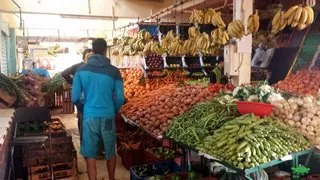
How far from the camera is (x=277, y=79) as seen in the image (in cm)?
650

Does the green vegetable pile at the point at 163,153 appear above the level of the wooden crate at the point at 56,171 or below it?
above

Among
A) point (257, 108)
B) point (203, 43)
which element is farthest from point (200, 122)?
point (203, 43)

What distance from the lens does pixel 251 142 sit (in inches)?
99.1

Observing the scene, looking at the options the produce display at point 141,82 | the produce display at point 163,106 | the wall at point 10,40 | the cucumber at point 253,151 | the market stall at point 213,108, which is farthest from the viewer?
the wall at point 10,40

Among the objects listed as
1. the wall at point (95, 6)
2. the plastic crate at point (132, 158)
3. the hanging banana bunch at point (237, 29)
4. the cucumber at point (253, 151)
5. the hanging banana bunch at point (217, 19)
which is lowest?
the plastic crate at point (132, 158)

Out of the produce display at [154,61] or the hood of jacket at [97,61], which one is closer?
the hood of jacket at [97,61]

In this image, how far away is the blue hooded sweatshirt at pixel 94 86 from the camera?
3752 millimetres

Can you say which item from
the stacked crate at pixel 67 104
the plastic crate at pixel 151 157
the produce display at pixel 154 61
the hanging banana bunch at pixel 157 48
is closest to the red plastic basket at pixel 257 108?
the plastic crate at pixel 151 157

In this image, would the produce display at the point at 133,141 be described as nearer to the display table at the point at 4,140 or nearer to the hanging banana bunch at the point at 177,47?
the hanging banana bunch at the point at 177,47

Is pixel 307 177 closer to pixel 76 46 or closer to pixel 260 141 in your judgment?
pixel 260 141

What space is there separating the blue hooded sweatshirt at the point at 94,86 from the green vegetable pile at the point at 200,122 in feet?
3.00

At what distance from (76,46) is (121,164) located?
53.3 feet

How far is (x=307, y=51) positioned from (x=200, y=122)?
146 inches

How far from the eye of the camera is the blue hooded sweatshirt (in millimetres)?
3752
